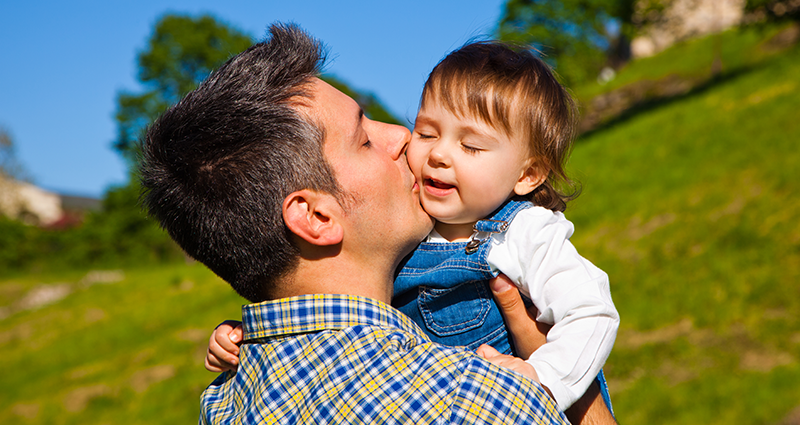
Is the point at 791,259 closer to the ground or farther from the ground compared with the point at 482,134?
closer to the ground

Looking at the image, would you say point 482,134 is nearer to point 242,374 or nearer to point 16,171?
point 242,374

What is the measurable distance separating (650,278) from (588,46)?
32.9 m

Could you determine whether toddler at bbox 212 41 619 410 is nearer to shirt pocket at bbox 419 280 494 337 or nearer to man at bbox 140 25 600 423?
shirt pocket at bbox 419 280 494 337

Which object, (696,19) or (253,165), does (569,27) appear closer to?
(696,19)

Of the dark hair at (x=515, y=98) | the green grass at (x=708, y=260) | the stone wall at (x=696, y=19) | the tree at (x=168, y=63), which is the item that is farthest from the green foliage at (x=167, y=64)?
the dark hair at (x=515, y=98)

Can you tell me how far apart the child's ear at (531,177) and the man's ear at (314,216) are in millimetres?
833

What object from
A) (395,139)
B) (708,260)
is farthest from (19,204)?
(395,139)

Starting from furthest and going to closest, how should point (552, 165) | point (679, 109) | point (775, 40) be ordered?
point (775, 40) → point (679, 109) → point (552, 165)

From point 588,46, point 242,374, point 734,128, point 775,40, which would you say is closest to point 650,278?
point 734,128

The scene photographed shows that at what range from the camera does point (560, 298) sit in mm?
2166

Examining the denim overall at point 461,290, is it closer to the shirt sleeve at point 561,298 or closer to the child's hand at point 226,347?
the shirt sleeve at point 561,298

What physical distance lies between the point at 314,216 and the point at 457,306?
705 millimetres

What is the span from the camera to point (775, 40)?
59.6 feet

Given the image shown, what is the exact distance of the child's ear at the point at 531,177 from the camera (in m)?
2.61
